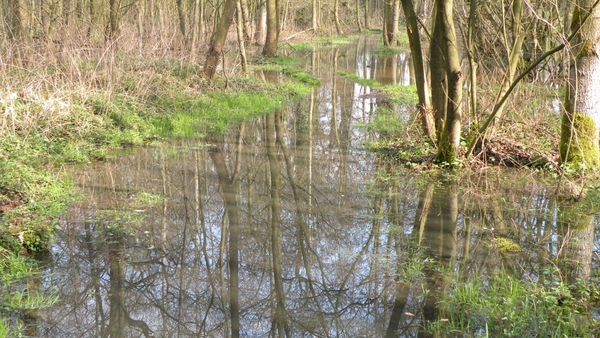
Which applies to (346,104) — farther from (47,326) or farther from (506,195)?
(47,326)

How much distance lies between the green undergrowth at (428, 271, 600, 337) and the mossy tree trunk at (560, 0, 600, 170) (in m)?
4.18

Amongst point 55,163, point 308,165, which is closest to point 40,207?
point 55,163

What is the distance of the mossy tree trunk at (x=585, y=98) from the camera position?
8.93 meters

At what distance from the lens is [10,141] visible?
8172 mm

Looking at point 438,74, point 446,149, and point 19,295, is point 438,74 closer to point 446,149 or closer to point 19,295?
point 446,149

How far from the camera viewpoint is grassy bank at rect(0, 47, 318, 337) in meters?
6.02

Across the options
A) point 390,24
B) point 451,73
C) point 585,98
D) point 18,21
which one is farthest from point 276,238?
point 390,24

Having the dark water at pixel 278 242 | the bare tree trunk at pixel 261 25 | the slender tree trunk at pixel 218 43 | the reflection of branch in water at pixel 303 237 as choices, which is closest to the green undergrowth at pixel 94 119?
the slender tree trunk at pixel 218 43

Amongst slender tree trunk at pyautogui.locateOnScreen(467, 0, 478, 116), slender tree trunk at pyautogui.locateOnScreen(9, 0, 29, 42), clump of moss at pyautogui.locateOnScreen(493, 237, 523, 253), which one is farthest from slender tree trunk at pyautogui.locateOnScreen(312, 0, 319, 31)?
clump of moss at pyautogui.locateOnScreen(493, 237, 523, 253)

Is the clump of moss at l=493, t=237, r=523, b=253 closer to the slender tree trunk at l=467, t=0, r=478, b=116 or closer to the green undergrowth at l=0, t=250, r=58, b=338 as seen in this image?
the slender tree trunk at l=467, t=0, r=478, b=116

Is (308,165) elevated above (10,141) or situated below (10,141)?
below

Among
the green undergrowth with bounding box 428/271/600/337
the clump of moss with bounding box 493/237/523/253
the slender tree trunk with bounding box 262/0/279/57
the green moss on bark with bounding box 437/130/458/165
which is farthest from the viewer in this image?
the slender tree trunk with bounding box 262/0/279/57

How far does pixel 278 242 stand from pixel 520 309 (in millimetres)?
2672

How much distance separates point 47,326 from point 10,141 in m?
4.35
